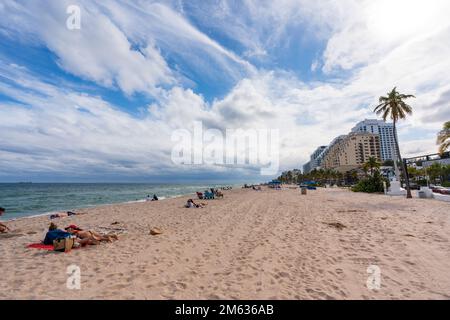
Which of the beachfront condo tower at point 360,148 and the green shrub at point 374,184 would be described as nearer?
the green shrub at point 374,184

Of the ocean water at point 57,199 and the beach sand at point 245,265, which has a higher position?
the beach sand at point 245,265

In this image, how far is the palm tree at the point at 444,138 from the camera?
58.6 feet

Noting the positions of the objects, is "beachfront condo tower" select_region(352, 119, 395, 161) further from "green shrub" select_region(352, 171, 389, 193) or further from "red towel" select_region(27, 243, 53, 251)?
"red towel" select_region(27, 243, 53, 251)

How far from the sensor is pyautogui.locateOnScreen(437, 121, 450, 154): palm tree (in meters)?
17.9

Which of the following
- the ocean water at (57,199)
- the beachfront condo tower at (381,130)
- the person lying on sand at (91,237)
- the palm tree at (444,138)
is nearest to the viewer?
the person lying on sand at (91,237)

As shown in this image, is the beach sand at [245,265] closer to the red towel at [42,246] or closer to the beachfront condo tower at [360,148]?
the red towel at [42,246]

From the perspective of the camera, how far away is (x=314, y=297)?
12.2ft

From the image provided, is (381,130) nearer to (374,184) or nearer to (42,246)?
(374,184)

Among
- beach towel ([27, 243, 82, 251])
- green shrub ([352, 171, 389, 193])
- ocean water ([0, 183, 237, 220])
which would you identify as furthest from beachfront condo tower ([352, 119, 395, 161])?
beach towel ([27, 243, 82, 251])

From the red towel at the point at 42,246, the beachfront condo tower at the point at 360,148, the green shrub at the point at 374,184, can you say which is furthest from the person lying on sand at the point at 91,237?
the beachfront condo tower at the point at 360,148

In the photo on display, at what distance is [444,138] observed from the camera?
59.3ft
